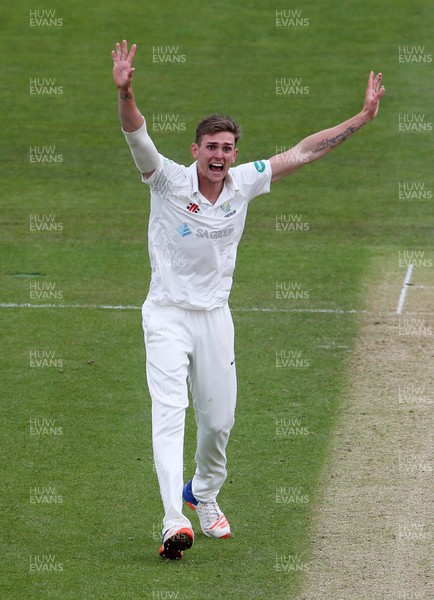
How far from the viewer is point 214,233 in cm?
888

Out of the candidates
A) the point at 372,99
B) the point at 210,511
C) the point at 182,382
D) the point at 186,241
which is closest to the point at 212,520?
the point at 210,511

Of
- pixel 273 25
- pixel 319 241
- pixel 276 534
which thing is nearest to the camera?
pixel 276 534

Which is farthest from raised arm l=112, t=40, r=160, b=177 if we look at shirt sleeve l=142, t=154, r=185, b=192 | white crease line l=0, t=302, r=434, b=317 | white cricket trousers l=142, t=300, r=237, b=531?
white crease line l=0, t=302, r=434, b=317

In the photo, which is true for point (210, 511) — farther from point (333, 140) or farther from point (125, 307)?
point (125, 307)

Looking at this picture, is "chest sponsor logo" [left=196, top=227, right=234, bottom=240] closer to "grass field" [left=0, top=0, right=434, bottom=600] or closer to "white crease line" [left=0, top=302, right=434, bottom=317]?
"grass field" [left=0, top=0, right=434, bottom=600]

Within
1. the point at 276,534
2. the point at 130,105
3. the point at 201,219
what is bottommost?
the point at 276,534

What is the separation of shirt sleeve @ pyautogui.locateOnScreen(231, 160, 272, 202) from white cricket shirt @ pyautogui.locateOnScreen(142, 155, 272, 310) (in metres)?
0.27

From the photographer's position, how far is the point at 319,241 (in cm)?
1906

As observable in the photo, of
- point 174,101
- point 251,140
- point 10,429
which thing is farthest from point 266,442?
point 174,101

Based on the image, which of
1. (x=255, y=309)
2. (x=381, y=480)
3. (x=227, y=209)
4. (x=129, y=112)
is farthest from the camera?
(x=255, y=309)

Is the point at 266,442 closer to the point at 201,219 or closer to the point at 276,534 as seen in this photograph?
the point at 276,534

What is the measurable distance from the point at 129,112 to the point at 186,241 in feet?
3.36

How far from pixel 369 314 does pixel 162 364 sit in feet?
23.0

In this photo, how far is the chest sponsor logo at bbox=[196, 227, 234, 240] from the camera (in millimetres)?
8836
